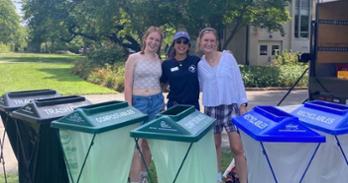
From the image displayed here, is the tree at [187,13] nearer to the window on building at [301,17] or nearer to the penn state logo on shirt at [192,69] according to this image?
the window on building at [301,17]

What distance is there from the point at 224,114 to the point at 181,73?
61 centimetres

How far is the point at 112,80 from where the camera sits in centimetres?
1783

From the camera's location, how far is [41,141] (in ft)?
11.9

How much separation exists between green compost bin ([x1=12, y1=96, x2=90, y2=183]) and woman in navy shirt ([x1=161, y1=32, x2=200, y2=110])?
43.8 inches

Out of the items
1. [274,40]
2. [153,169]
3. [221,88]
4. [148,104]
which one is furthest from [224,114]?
[274,40]

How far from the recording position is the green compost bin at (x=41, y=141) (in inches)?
142

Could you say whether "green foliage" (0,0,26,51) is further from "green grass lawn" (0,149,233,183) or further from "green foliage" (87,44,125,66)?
"green grass lawn" (0,149,233,183)

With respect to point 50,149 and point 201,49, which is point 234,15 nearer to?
point 201,49

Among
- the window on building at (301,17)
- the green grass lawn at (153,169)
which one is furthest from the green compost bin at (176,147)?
the window on building at (301,17)

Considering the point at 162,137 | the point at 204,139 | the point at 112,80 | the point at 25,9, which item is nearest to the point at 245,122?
the point at 204,139

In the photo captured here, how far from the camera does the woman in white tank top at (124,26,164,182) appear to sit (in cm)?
460

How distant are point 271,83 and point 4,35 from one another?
59.2 m

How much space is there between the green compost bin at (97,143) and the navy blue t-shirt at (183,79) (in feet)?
3.40

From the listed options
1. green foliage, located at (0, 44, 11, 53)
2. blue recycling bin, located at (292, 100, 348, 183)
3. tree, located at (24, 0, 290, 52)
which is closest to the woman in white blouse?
blue recycling bin, located at (292, 100, 348, 183)
